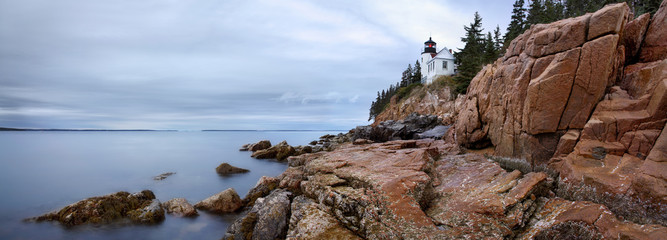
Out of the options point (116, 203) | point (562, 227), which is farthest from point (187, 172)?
point (562, 227)

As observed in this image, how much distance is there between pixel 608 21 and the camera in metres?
9.55

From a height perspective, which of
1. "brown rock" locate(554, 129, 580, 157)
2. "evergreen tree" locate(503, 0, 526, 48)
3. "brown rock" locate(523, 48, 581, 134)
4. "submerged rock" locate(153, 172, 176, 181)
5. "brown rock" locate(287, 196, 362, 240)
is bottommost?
"submerged rock" locate(153, 172, 176, 181)

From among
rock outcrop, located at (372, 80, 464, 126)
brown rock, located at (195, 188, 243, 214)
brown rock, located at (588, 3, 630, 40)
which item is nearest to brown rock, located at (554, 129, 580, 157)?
brown rock, located at (588, 3, 630, 40)

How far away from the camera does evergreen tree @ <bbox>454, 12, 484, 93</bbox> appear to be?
159 feet

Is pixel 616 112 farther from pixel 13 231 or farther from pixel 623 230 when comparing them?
pixel 13 231

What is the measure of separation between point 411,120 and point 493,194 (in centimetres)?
3294

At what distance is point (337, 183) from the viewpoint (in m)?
9.85

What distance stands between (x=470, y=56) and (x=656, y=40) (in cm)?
4880

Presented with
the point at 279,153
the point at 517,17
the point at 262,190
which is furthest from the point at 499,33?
the point at 262,190

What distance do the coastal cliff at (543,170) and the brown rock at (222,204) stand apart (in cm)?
365

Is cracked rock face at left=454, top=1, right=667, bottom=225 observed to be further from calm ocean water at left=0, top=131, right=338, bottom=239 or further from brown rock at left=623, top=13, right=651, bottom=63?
calm ocean water at left=0, top=131, right=338, bottom=239

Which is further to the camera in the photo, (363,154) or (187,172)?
(187,172)

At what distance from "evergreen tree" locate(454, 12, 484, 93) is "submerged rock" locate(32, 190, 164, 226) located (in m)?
47.2

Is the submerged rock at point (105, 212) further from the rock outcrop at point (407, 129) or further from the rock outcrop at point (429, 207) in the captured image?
the rock outcrop at point (407, 129)
